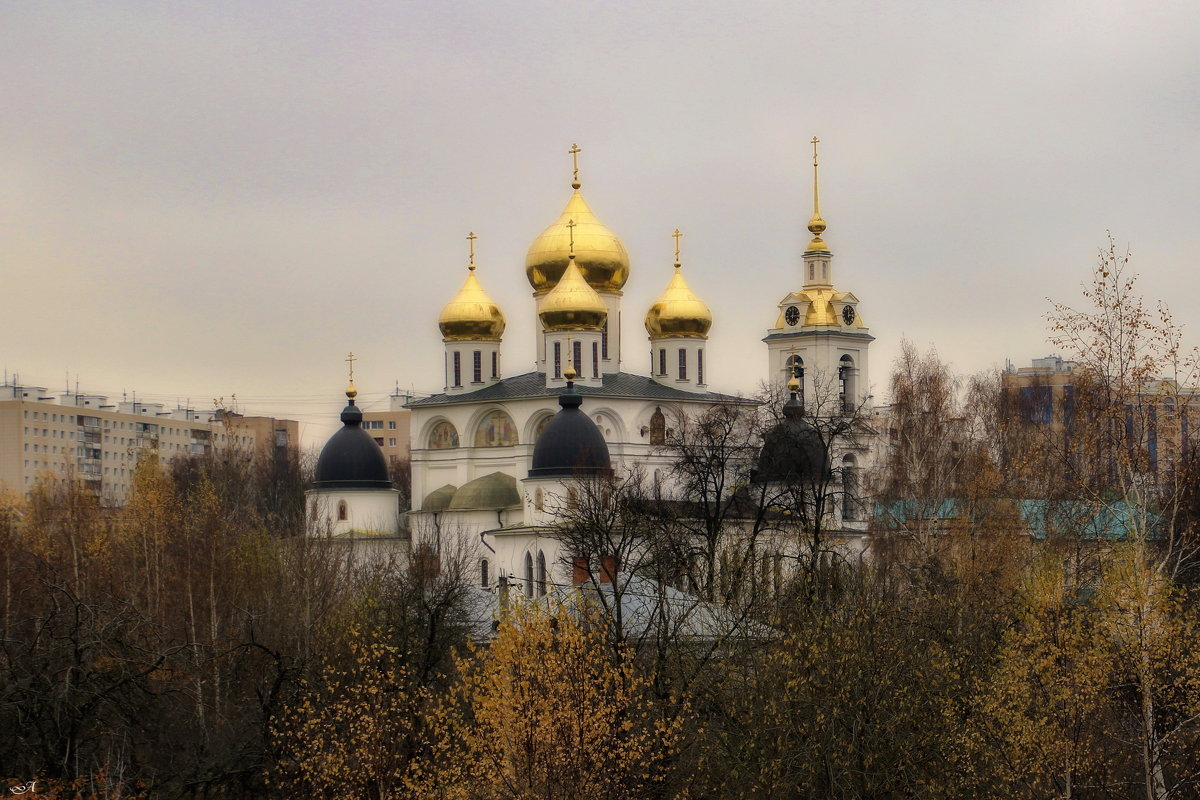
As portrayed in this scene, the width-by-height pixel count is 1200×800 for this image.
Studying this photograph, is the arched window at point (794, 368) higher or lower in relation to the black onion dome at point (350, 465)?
higher

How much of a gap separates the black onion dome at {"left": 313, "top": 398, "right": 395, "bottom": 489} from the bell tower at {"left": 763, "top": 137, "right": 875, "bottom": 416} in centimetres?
963

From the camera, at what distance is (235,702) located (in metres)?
25.3

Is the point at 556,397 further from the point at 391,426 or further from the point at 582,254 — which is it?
the point at 391,426

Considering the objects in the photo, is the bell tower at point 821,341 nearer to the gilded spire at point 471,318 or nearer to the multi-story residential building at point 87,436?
the gilded spire at point 471,318

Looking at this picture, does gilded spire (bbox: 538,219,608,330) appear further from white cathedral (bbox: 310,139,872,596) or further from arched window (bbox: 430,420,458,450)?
arched window (bbox: 430,420,458,450)

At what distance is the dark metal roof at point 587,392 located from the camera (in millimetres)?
45281

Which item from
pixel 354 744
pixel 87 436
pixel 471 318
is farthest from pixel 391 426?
pixel 354 744

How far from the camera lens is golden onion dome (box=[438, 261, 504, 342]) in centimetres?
4909

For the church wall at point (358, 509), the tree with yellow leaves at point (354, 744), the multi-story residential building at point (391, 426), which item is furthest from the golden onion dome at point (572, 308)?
the multi-story residential building at point (391, 426)

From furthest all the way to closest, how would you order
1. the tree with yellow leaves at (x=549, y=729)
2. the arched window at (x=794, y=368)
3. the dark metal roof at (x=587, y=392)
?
the arched window at (x=794, y=368) → the dark metal roof at (x=587, y=392) → the tree with yellow leaves at (x=549, y=729)

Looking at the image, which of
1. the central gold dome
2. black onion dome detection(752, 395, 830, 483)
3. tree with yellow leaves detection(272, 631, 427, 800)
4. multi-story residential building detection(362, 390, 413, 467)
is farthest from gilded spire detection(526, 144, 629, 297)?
multi-story residential building detection(362, 390, 413, 467)

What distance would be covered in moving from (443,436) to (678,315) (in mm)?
6361

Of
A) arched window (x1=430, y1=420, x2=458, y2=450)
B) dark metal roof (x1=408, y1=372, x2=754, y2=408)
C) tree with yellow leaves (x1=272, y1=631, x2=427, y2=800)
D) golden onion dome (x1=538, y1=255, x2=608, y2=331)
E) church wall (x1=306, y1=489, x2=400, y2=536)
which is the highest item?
golden onion dome (x1=538, y1=255, x2=608, y2=331)

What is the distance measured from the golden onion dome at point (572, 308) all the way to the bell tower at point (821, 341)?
519cm
